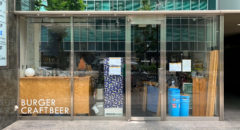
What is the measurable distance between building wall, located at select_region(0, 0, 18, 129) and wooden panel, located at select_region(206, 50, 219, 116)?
17.4 ft

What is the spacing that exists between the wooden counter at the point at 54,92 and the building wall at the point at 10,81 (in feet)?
0.91

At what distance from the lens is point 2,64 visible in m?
5.12

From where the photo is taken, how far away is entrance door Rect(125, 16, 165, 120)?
237 inches

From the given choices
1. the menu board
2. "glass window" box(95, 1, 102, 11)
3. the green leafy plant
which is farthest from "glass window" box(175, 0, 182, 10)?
the menu board

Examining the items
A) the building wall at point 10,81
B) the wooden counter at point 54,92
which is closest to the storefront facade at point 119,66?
the wooden counter at point 54,92

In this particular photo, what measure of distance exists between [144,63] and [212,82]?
199 centimetres

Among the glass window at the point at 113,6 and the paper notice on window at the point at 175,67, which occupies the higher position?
the glass window at the point at 113,6

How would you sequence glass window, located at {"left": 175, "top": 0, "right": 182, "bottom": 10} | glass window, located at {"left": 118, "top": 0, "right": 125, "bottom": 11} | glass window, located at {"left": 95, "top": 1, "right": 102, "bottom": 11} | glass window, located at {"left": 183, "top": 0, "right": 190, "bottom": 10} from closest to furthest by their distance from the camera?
glass window, located at {"left": 118, "top": 0, "right": 125, "bottom": 11} < glass window, located at {"left": 175, "top": 0, "right": 182, "bottom": 10} < glass window, located at {"left": 95, "top": 1, "right": 102, "bottom": 11} < glass window, located at {"left": 183, "top": 0, "right": 190, "bottom": 10}

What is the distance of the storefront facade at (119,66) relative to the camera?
238 inches

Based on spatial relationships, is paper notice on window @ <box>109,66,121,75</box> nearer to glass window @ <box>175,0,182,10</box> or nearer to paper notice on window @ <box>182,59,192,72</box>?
paper notice on window @ <box>182,59,192,72</box>

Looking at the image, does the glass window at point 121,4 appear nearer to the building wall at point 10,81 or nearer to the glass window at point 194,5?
the glass window at point 194,5

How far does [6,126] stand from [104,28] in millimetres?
3562

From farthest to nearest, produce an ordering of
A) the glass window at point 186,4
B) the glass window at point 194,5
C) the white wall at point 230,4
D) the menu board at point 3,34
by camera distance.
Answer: the glass window at point 194,5 < the glass window at point 186,4 < the white wall at point 230,4 < the menu board at point 3,34

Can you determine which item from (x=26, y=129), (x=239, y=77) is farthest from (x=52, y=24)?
(x=239, y=77)
